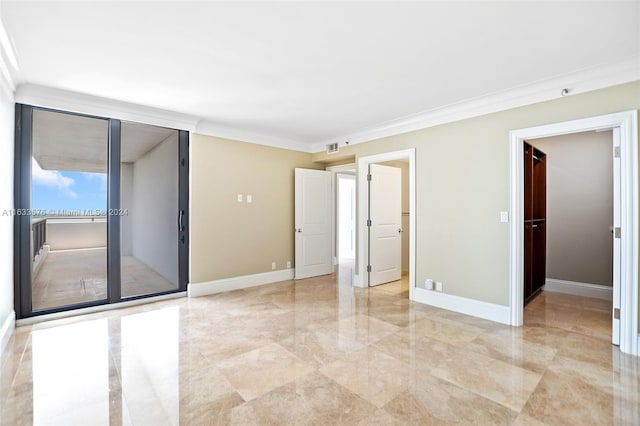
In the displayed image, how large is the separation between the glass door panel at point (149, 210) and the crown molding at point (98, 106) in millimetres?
293

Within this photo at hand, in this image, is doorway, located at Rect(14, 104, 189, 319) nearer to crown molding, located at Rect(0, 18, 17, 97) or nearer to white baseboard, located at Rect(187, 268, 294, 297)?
white baseboard, located at Rect(187, 268, 294, 297)

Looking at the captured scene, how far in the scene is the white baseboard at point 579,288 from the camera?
4.30 m

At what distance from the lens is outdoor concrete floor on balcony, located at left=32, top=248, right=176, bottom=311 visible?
4285mm

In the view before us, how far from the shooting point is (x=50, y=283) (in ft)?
16.4

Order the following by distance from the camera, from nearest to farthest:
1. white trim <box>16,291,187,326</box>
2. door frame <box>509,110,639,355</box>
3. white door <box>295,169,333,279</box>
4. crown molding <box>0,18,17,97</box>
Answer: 1. crown molding <box>0,18,17,97</box>
2. door frame <box>509,110,639,355</box>
3. white trim <box>16,291,187,326</box>
4. white door <box>295,169,333,279</box>

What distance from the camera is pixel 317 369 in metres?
2.39

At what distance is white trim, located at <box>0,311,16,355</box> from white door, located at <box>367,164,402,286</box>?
427 centimetres

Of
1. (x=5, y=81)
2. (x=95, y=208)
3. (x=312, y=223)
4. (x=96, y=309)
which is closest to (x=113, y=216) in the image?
(x=95, y=208)

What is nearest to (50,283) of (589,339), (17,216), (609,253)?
(17,216)

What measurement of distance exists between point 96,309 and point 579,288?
262 inches

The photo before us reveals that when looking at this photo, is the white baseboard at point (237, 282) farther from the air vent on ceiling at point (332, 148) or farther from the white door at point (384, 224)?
the air vent on ceiling at point (332, 148)

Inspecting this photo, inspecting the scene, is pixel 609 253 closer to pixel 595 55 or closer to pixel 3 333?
pixel 595 55

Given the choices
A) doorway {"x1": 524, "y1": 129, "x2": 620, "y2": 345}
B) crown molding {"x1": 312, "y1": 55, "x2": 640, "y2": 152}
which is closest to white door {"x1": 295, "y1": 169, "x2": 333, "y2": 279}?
crown molding {"x1": 312, "y1": 55, "x2": 640, "y2": 152}

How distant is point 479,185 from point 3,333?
504cm
